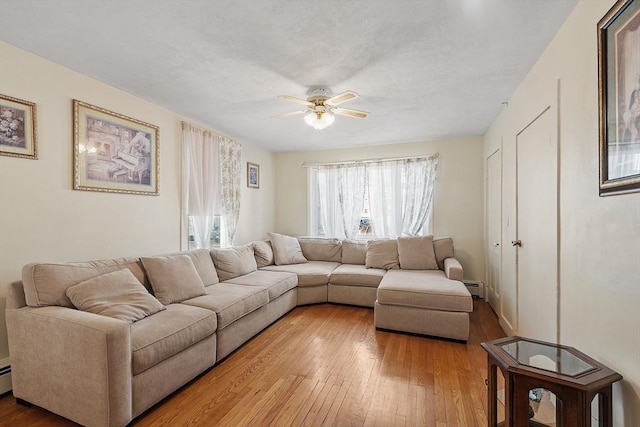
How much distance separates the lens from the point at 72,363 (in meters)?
1.57

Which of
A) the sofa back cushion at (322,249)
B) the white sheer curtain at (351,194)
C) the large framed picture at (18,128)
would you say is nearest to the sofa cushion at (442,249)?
the white sheer curtain at (351,194)

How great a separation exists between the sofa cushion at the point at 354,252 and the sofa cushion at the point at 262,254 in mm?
1199

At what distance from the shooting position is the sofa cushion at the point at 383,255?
3971 millimetres

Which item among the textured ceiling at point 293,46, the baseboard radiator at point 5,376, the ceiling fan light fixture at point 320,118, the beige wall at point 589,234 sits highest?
the textured ceiling at point 293,46

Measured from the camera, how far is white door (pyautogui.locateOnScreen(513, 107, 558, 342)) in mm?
1770

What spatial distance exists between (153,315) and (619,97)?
2908 millimetres

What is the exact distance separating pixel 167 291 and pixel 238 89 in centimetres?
190

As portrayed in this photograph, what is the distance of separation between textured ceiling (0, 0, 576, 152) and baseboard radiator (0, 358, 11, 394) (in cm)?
219

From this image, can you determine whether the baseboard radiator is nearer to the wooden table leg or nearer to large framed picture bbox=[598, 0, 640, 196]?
the wooden table leg

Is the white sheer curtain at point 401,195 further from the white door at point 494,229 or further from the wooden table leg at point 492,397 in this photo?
the wooden table leg at point 492,397

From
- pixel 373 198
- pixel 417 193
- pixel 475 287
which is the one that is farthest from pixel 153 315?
pixel 475 287

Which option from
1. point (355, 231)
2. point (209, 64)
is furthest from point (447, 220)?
point (209, 64)

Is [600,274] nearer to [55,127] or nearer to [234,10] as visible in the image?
[234,10]

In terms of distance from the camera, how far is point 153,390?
173cm
